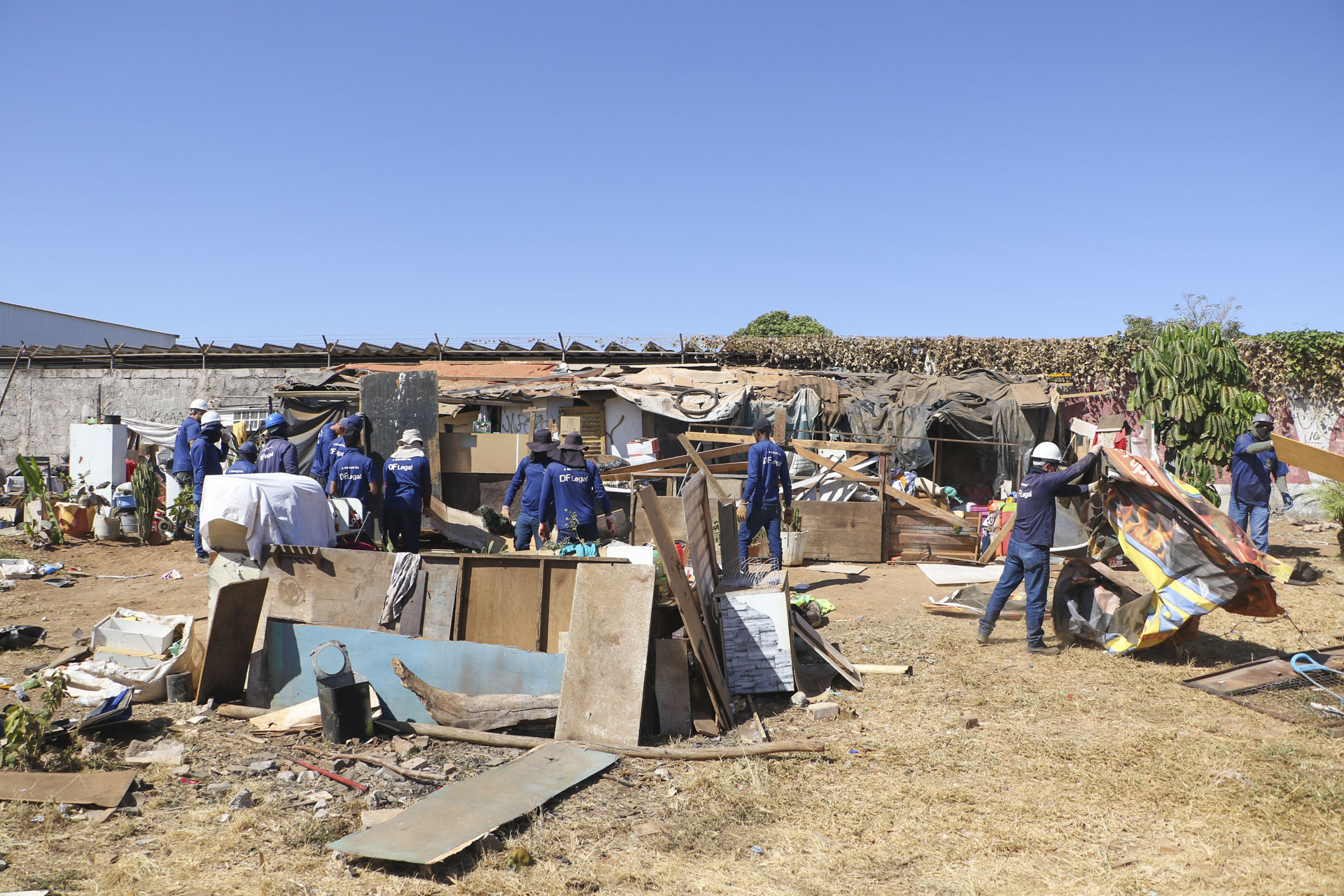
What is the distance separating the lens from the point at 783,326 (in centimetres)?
3578

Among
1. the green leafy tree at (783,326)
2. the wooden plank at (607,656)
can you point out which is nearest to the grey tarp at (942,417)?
the wooden plank at (607,656)

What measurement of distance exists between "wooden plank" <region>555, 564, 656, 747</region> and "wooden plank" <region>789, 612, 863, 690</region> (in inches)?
53.8

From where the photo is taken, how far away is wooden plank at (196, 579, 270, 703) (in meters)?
5.53

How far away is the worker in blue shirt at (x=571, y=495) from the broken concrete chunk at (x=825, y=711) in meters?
3.01

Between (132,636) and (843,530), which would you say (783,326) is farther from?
(132,636)

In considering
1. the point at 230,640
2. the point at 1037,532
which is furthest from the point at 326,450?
the point at 1037,532

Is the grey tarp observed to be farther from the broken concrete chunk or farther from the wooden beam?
the broken concrete chunk

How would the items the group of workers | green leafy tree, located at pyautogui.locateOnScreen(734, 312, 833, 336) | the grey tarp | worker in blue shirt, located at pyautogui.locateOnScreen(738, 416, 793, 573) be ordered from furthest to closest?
1. green leafy tree, located at pyautogui.locateOnScreen(734, 312, 833, 336)
2. the grey tarp
3. worker in blue shirt, located at pyautogui.locateOnScreen(738, 416, 793, 573)
4. the group of workers

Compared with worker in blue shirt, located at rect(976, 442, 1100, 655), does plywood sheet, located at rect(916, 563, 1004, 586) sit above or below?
below

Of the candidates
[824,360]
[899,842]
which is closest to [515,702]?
[899,842]

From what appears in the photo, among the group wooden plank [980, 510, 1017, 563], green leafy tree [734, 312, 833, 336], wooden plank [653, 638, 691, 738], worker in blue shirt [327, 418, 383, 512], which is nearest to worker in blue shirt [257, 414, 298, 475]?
worker in blue shirt [327, 418, 383, 512]

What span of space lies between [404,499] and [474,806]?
4.93 meters

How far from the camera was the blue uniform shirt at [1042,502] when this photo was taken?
21.7 ft

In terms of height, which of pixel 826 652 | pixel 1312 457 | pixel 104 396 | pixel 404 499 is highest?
pixel 1312 457
